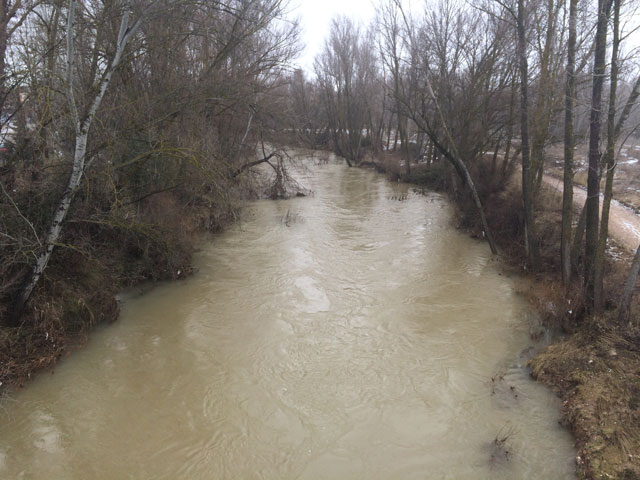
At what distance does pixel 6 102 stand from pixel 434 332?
31.7ft

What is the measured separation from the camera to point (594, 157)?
8.41m

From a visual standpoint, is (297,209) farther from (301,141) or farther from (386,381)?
(386,381)

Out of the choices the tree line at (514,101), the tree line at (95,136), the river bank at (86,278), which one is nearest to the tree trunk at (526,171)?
the tree line at (514,101)

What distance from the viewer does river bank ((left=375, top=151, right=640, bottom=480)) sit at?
5.54 m

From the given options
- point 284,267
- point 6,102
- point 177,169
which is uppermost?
point 6,102

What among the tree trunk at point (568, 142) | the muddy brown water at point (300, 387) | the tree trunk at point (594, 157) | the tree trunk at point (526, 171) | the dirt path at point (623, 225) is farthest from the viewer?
the dirt path at point (623, 225)

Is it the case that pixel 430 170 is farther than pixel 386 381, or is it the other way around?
pixel 430 170

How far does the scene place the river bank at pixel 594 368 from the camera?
18.2 ft

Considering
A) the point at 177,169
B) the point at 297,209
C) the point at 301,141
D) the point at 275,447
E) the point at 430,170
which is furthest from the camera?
the point at 430,170

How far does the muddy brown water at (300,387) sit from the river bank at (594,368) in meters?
0.31

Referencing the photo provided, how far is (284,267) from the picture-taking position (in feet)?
40.8

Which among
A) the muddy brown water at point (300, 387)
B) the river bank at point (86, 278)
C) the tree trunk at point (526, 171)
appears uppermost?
the tree trunk at point (526, 171)

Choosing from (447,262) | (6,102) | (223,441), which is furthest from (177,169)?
(447,262)

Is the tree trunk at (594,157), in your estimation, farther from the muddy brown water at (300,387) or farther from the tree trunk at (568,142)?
the muddy brown water at (300,387)
